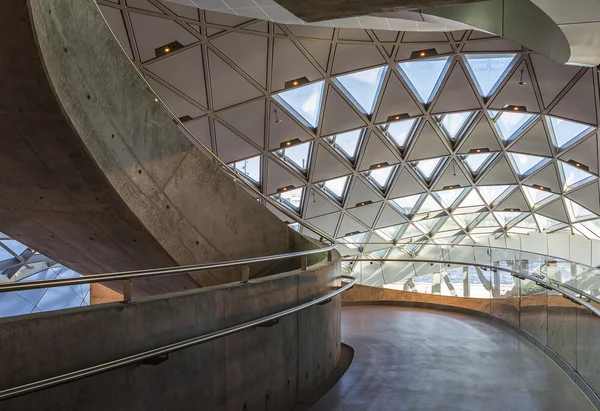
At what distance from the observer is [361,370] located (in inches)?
268

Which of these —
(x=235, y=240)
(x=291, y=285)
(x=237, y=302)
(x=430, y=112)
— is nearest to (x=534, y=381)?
(x=291, y=285)

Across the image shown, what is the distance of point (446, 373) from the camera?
6.68 metres

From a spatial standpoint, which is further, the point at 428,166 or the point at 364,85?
the point at 428,166

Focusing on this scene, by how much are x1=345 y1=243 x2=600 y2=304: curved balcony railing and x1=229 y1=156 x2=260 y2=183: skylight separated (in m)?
9.46

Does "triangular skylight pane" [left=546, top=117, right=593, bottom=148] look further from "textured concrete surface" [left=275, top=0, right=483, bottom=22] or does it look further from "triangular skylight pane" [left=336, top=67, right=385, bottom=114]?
"textured concrete surface" [left=275, top=0, right=483, bottom=22]

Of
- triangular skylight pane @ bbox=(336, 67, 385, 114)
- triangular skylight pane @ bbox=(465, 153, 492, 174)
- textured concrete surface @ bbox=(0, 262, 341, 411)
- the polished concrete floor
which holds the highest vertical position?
triangular skylight pane @ bbox=(336, 67, 385, 114)

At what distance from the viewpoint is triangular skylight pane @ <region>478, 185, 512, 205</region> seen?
117ft

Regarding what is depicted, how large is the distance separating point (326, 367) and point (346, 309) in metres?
5.75

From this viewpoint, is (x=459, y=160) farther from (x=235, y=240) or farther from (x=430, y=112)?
(x=235, y=240)

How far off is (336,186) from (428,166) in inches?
250

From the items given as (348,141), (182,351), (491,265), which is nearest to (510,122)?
(348,141)

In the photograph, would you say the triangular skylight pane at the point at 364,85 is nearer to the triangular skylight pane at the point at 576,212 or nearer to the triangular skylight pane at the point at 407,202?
the triangular skylight pane at the point at 407,202

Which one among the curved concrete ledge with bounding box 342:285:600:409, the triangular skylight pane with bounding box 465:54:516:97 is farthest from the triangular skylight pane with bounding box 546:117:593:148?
the curved concrete ledge with bounding box 342:285:600:409

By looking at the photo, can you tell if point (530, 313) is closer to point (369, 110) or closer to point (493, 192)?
point (369, 110)
